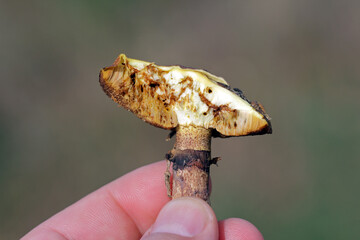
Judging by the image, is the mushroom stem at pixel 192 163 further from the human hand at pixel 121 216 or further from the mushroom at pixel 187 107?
the human hand at pixel 121 216

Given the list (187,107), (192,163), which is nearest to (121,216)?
(192,163)

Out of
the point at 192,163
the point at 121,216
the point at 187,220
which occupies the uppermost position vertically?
the point at 192,163

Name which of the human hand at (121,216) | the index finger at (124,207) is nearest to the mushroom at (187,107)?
the human hand at (121,216)

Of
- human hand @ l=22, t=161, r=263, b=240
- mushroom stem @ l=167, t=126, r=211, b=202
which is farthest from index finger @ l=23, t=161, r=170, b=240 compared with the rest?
mushroom stem @ l=167, t=126, r=211, b=202

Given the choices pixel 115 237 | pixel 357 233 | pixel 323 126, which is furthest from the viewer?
pixel 323 126

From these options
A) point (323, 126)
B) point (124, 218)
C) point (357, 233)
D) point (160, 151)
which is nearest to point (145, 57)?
point (160, 151)

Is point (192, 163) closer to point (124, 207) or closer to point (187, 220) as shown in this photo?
point (187, 220)

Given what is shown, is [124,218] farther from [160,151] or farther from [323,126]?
[323,126]
